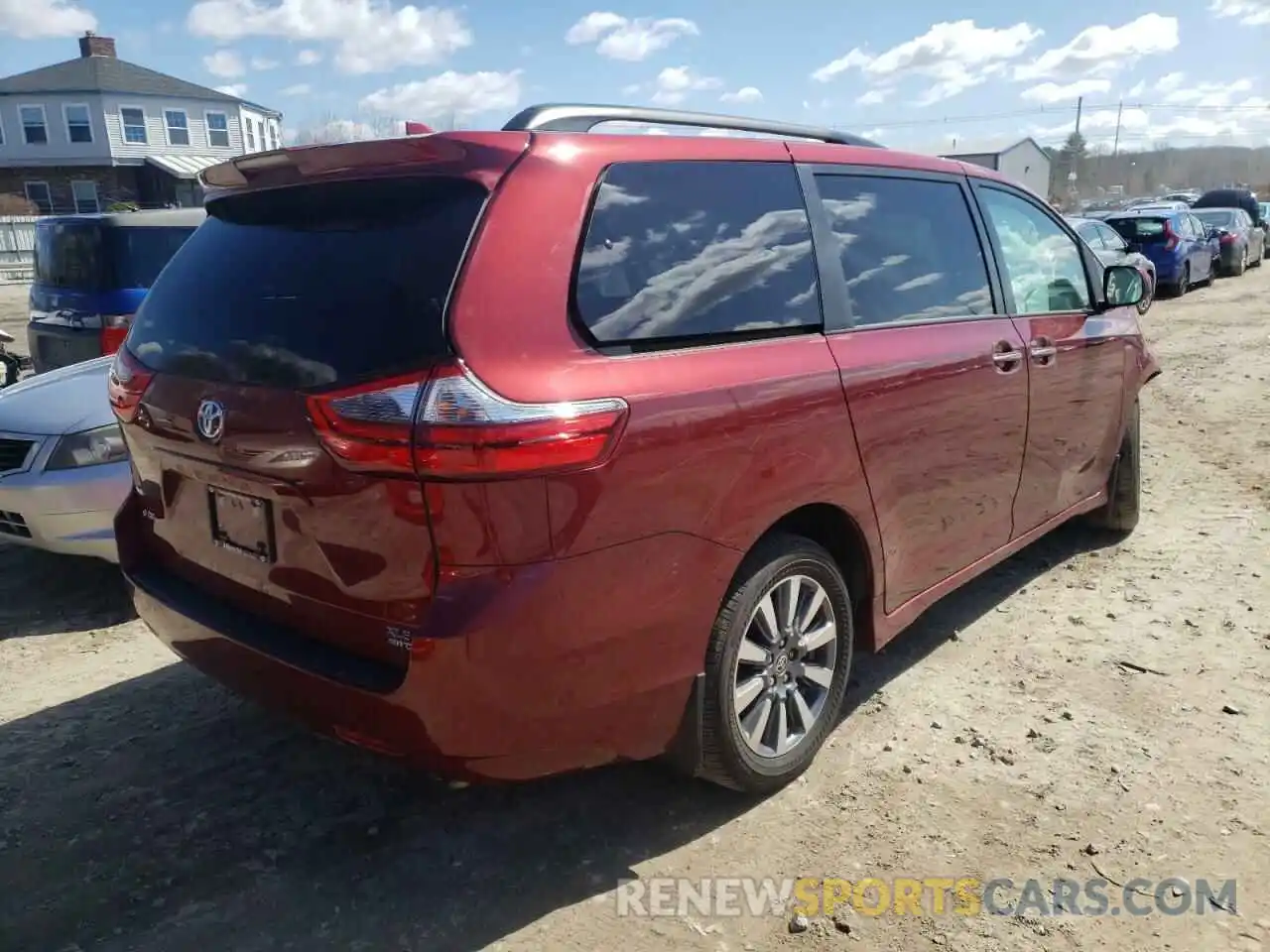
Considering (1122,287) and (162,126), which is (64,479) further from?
(162,126)

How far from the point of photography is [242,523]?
8.52 feet

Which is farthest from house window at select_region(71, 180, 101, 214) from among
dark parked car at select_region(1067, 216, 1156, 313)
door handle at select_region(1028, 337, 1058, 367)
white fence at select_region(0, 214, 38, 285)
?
door handle at select_region(1028, 337, 1058, 367)

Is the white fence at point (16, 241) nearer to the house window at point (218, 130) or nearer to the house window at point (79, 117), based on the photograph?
the house window at point (79, 117)

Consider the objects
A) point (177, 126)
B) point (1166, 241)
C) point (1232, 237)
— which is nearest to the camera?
point (1166, 241)

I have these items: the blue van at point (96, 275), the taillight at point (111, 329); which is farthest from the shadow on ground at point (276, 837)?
the blue van at point (96, 275)

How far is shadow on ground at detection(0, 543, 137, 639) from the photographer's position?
4.54 m

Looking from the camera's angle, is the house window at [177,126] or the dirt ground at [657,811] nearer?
the dirt ground at [657,811]

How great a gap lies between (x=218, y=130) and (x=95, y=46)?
20.1 ft

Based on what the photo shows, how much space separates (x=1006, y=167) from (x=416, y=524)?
77.2 m

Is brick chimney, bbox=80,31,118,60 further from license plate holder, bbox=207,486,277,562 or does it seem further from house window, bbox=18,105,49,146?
license plate holder, bbox=207,486,277,562

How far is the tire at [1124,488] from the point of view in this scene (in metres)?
5.05

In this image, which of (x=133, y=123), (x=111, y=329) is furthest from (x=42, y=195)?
(x=111, y=329)

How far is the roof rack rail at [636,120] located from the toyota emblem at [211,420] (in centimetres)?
103

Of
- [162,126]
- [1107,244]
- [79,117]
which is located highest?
[79,117]
